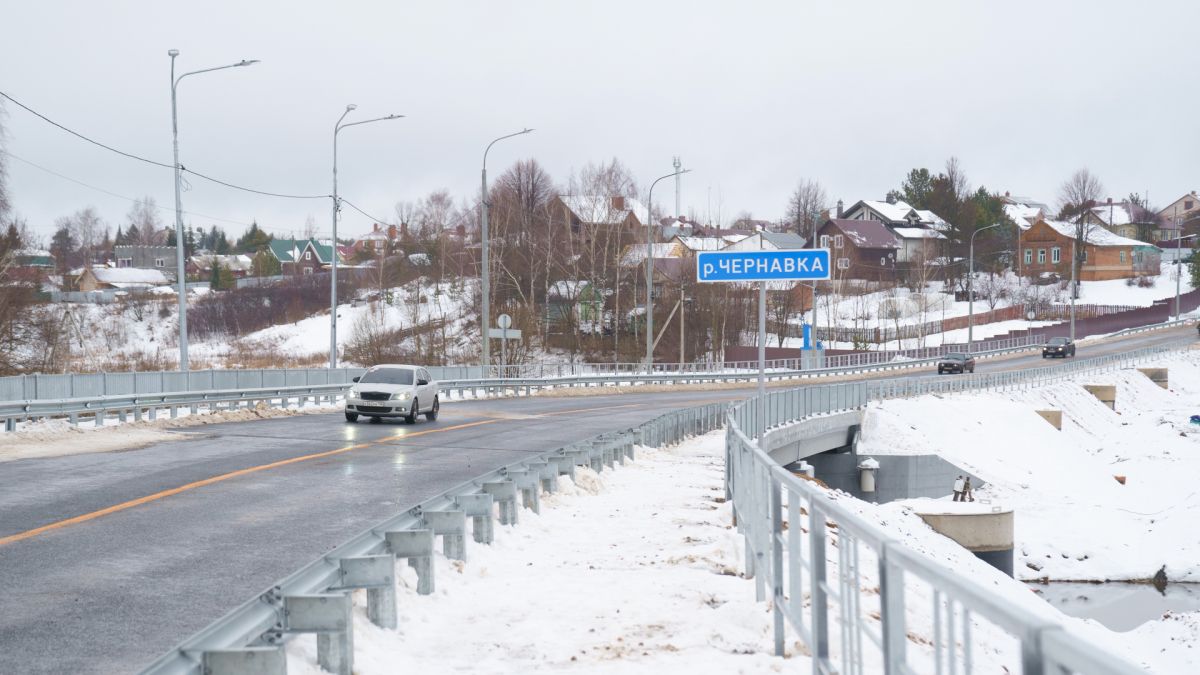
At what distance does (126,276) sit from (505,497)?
152801mm

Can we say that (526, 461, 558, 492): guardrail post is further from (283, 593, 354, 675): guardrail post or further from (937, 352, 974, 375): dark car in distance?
(937, 352, 974, 375): dark car in distance

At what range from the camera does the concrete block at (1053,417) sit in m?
54.5

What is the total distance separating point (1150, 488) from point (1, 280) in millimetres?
49012

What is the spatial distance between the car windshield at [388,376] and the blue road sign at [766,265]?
1707 centimetres

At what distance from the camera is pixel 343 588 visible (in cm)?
798

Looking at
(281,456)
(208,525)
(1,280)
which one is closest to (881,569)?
(208,525)

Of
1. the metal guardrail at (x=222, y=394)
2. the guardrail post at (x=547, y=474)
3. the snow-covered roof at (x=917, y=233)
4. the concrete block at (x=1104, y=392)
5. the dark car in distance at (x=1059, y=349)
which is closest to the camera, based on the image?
the guardrail post at (x=547, y=474)

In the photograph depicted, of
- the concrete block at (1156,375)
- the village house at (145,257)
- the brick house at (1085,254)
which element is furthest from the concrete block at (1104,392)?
the village house at (145,257)

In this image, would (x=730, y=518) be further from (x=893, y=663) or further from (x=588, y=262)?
(x=588, y=262)

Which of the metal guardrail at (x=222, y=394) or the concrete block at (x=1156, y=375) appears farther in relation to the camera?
the concrete block at (x=1156, y=375)

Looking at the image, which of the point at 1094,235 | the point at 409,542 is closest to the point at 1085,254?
the point at 1094,235

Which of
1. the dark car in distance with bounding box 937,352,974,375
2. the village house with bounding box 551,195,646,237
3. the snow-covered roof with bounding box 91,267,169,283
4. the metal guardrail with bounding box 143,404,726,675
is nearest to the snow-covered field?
the dark car in distance with bounding box 937,352,974,375

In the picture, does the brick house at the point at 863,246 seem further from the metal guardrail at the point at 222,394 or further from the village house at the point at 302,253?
the village house at the point at 302,253

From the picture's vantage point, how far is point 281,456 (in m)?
20.8
